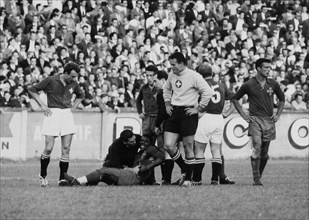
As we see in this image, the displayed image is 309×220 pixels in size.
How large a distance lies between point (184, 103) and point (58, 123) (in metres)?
2.38

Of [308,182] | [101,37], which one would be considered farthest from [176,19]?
[308,182]

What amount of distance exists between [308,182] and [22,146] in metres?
10.2

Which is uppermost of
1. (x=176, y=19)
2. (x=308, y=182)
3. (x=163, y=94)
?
(x=176, y=19)

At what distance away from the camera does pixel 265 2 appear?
39656mm

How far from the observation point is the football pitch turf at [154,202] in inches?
549

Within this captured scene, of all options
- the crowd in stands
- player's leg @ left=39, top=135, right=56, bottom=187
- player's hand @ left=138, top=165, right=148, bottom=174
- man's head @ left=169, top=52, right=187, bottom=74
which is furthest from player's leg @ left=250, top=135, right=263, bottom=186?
the crowd in stands

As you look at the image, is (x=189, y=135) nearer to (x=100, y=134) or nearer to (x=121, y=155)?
(x=121, y=155)

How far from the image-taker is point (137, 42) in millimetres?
34250

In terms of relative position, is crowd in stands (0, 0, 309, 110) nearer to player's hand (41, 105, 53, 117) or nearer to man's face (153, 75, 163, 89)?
man's face (153, 75, 163, 89)

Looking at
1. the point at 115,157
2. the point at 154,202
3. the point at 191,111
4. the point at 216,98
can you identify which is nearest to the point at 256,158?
the point at 216,98

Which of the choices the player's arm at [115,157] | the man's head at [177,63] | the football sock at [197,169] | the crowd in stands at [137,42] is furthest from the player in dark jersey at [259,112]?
the crowd in stands at [137,42]

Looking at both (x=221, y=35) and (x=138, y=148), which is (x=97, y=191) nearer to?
(x=138, y=148)

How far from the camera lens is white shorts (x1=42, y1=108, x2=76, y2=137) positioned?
62.7 feet

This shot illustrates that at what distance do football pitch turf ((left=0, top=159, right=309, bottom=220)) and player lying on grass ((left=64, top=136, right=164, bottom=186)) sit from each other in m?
0.27
